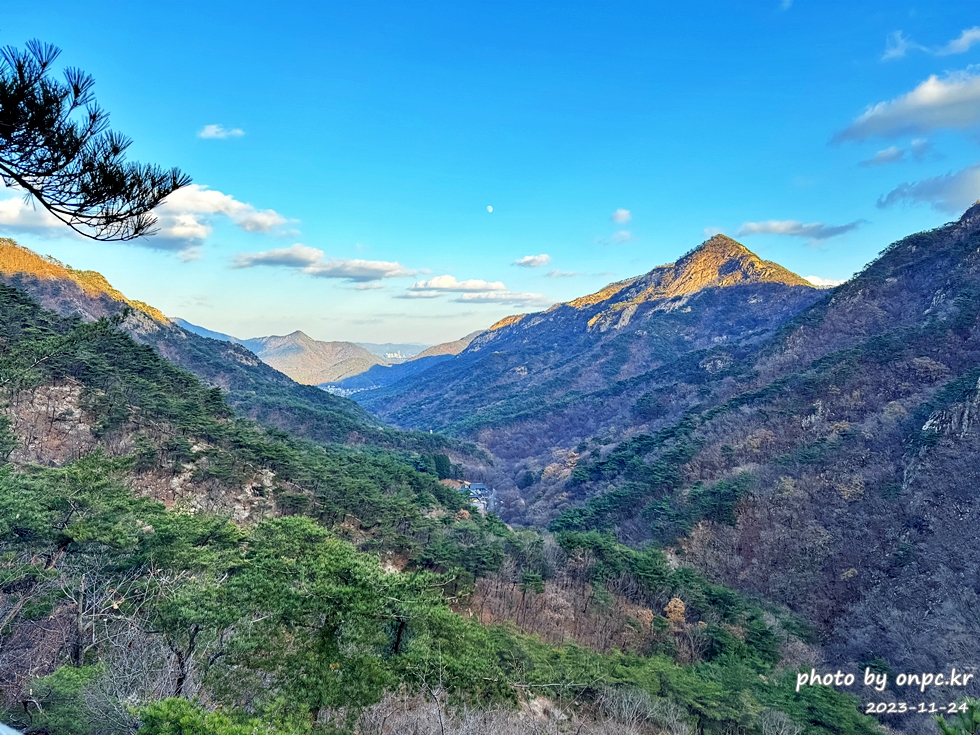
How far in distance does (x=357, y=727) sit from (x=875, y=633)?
24.9 m

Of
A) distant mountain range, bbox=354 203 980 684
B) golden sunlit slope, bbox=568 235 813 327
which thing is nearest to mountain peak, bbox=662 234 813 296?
golden sunlit slope, bbox=568 235 813 327

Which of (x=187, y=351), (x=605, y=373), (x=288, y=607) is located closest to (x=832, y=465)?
(x=288, y=607)

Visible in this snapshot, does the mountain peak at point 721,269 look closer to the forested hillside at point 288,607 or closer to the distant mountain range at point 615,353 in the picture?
the distant mountain range at point 615,353

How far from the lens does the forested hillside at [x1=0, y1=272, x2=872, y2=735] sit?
811 cm

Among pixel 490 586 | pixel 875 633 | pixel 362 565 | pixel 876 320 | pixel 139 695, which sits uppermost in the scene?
pixel 876 320

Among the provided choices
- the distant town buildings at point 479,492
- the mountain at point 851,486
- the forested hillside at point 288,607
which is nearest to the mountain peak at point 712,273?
the mountain at point 851,486

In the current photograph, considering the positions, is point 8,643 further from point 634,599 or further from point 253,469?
point 634,599

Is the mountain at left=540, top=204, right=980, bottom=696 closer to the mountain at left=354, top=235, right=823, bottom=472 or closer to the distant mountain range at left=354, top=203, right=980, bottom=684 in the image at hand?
the distant mountain range at left=354, top=203, right=980, bottom=684

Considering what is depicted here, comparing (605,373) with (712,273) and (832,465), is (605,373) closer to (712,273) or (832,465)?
(712,273)

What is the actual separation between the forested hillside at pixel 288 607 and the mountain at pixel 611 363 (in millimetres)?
41660

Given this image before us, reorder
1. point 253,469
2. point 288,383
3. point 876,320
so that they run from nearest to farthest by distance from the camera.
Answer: point 253,469 < point 876,320 < point 288,383

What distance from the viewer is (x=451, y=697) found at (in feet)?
31.2

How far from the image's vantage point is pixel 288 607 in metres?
8.12

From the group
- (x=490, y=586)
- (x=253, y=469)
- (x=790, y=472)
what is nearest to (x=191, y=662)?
(x=490, y=586)
